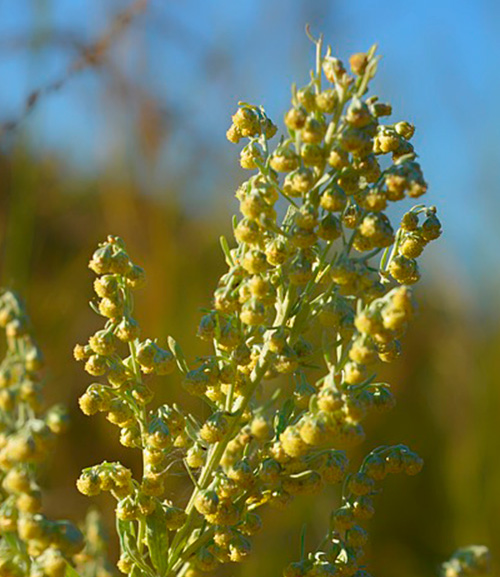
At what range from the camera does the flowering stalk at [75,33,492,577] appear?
92 cm

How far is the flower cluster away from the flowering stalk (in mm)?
196

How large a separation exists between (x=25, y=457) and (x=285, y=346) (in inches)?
13.9

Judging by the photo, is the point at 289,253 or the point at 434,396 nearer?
the point at 289,253

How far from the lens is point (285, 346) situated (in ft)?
3.16

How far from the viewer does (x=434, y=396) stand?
15.3ft

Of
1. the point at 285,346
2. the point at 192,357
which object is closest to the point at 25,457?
the point at 285,346

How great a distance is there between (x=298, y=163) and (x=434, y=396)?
3.91m

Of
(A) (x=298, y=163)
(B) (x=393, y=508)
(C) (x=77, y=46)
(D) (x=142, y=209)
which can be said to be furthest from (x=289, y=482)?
(D) (x=142, y=209)

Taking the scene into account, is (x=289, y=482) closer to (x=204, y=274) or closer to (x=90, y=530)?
(x=90, y=530)

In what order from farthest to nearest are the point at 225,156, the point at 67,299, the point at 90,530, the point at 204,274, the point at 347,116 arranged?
the point at 204,274
the point at 225,156
the point at 67,299
the point at 90,530
the point at 347,116

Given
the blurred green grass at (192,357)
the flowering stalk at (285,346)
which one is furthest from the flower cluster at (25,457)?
the blurred green grass at (192,357)

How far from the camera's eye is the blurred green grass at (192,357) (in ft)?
11.2

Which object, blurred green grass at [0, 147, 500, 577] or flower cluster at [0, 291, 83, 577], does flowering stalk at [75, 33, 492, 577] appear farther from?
blurred green grass at [0, 147, 500, 577]

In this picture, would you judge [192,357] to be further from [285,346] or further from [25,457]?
[25,457]
